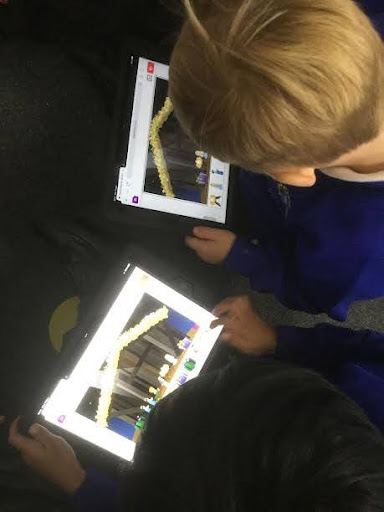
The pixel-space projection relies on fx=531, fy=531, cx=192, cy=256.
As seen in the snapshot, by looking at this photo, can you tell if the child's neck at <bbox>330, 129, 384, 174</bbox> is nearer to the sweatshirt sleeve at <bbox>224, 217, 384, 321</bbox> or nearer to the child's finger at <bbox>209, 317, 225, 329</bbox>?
the sweatshirt sleeve at <bbox>224, 217, 384, 321</bbox>

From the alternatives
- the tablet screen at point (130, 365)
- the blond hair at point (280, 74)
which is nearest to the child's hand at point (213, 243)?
the tablet screen at point (130, 365)

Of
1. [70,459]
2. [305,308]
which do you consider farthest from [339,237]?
[70,459]

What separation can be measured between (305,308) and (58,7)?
66 centimetres

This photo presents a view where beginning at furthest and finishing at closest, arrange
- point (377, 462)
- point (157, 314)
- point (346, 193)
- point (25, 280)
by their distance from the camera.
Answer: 1. point (25, 280)
2. point (157, 314)
3. point (346, 193)
4. point (377, 462)

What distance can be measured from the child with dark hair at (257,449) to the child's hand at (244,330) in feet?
1.33

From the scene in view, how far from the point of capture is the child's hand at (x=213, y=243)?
90 centimetres

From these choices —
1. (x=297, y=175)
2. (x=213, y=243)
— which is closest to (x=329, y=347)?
(x=213, y=243)

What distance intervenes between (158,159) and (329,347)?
15.9 inches

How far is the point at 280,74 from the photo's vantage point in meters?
0.46

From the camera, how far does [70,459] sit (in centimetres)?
83

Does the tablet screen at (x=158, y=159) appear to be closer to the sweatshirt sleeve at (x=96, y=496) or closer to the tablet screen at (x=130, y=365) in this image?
the tablet screen at (x=130, y=365)

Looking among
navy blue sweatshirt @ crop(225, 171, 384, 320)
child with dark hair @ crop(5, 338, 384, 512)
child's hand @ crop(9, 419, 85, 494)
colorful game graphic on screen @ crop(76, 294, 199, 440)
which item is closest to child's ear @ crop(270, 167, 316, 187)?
navy blue sweatshirt @ crop(225, 171, 384, 320)

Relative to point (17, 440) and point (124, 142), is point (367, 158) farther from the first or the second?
point (17, 440)

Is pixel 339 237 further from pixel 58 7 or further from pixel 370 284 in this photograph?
pixel 58 7
